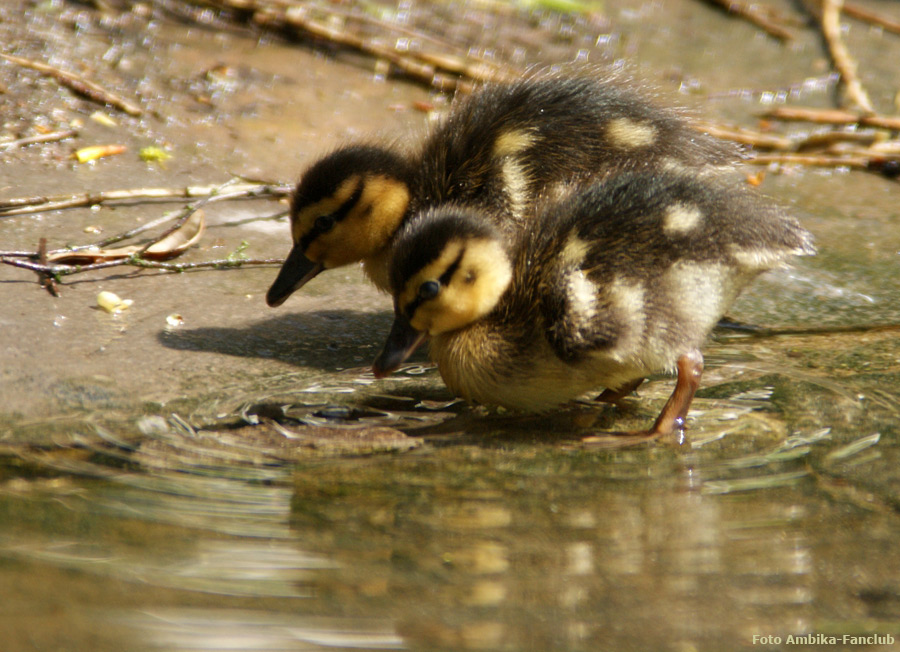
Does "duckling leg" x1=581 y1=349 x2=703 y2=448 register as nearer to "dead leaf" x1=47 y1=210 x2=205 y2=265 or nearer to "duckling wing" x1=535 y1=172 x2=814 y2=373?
"duckling wing" x1=535 y1=172 x2=814 y2=373

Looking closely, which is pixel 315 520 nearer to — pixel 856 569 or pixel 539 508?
pixel 539 508

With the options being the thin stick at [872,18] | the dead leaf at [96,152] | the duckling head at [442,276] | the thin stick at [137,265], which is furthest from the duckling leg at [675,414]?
the thin stick at [872,18]

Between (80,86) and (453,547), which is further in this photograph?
(80,86)

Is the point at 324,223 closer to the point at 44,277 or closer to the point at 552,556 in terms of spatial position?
the point at 44,277

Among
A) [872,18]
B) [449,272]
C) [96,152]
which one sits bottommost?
[96,152]

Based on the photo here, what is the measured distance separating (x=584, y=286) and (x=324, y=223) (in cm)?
97

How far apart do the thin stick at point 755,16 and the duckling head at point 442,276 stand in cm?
442

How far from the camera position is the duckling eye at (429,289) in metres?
2.60

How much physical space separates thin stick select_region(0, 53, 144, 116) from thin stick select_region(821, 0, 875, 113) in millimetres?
3678

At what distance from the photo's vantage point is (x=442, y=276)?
2.60m

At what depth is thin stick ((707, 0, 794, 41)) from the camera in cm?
637

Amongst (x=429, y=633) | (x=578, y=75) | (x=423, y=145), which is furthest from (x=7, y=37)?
(x=429, y=633)

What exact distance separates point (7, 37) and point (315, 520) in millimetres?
3719

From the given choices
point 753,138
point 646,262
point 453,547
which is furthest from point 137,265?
point 753,138
